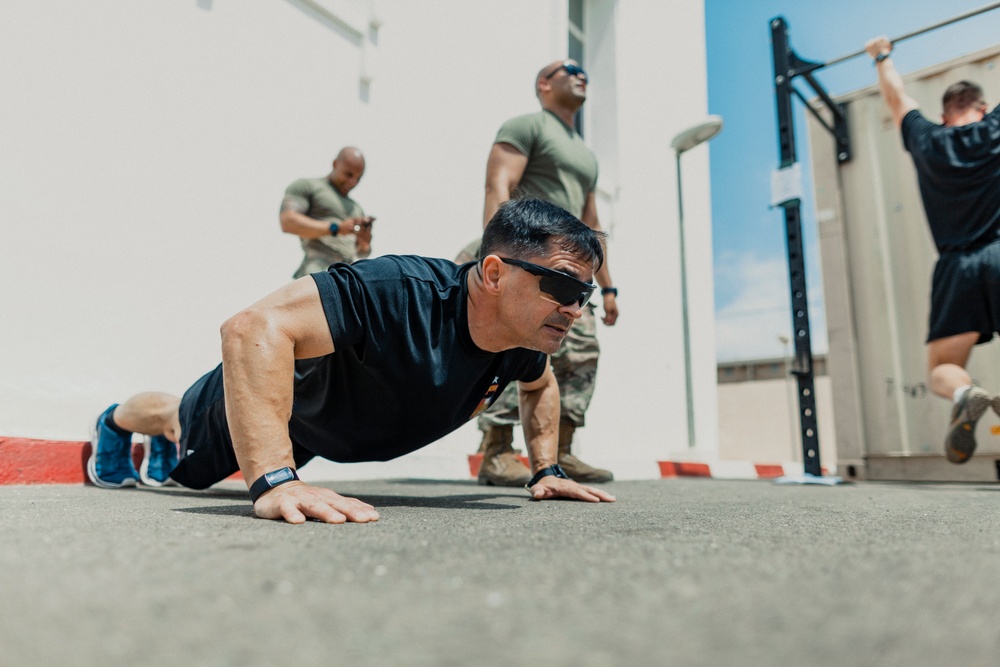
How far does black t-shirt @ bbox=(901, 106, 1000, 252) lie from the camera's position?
331 cm

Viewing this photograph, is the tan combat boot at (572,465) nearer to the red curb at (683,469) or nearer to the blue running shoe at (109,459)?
the blue running shoe at (109,459)

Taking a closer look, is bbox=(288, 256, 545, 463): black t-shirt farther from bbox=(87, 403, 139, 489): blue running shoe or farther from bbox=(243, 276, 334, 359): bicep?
bbox=(87, 403, 139, 489): blue running shoe

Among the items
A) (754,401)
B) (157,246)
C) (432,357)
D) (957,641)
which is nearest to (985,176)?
(432,357)

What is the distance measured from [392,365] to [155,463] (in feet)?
4.64

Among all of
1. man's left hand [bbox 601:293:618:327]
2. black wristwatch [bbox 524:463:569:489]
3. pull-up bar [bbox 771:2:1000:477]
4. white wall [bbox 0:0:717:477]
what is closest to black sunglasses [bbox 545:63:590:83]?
man's left hand [bbox 601:293:618:327]

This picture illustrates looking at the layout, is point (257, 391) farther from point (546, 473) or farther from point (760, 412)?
point (760, 412)

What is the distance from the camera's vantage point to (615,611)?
0.59 metres

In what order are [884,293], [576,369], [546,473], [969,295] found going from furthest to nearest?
[884,293]
[969,295]
[576,369]
[546,473]

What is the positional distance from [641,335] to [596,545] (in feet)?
20.5

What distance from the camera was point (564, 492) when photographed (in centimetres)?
204

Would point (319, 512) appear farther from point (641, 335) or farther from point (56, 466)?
point (641, 335)

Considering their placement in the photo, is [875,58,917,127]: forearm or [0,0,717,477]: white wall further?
[875,58,917,127]: forearm

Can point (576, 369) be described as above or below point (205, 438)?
above

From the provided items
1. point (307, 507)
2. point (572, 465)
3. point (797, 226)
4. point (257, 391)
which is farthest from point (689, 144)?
point (307, 507)
